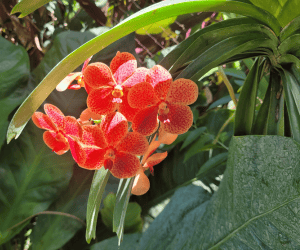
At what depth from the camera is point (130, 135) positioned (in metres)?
0.29

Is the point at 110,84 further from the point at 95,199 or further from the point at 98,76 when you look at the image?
the point at 95,199

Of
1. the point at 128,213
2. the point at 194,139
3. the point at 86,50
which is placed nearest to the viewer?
the point at 86,50

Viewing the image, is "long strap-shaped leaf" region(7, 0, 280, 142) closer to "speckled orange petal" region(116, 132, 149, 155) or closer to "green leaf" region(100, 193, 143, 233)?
"speckled orange petal" region(116, 132, 149, 155)

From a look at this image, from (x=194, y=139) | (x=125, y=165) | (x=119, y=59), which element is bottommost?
(x=194, y=139)

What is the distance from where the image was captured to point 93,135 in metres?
0.29

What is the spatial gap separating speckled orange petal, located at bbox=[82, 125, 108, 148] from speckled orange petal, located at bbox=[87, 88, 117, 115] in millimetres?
21

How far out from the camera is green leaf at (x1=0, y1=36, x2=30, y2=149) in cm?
83

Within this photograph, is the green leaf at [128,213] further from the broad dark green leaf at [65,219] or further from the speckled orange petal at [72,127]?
the speckled orange petal at [72,127]

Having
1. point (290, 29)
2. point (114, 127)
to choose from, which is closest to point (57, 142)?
point (114, 127)

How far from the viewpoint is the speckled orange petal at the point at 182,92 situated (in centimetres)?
27

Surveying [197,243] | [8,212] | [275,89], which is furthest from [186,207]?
[8,212]

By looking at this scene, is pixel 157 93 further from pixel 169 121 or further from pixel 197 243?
pixel 197 243

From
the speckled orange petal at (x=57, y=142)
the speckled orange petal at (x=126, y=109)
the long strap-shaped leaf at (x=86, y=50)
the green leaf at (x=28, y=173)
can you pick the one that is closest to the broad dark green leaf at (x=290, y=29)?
the long strap-shaped leaf at (x=86, y=50)

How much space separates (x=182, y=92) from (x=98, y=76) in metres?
0.11
